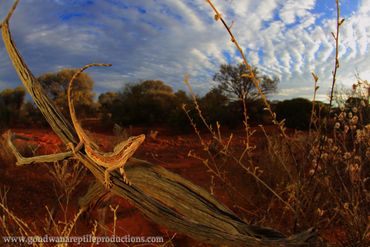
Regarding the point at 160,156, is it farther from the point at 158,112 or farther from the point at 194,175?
the point at 158,112

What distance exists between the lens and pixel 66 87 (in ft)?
74.5

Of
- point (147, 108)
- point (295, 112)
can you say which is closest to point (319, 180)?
point (295, 112)

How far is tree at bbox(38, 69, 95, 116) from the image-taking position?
65.5 feet

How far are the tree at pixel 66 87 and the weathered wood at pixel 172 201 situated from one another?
1590 cm

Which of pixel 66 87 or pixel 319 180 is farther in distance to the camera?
pixel 66 87

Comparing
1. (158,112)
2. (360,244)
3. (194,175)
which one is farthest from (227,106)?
(360,244)

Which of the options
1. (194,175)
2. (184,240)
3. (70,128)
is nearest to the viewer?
(70,128)

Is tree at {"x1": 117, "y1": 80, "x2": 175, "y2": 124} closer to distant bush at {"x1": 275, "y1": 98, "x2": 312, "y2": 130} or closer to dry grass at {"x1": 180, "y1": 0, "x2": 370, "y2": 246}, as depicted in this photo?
distant bush at {"x1": 275, "y1": 98, "x2": 312, "y2": 130}

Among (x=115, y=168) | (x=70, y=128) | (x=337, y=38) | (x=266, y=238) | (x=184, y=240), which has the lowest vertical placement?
(x=184, y=240)

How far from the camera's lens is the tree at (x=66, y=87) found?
20.0m

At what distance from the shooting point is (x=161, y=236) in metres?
3.62

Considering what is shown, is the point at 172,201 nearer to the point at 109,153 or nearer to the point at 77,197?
the point at 109,153

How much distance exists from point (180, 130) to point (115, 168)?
12266 mm

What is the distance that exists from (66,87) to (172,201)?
22511 millimetres
